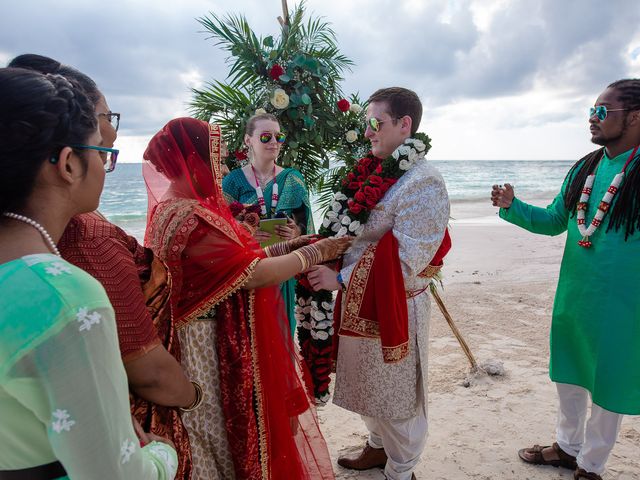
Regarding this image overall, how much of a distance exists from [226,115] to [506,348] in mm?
4015

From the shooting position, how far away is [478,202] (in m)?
23.0

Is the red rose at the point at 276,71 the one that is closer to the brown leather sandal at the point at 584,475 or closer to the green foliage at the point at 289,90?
the green foliage at the point at 289,90

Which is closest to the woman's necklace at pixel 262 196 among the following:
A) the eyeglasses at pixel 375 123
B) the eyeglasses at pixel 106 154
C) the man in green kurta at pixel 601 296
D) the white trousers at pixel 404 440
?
the eyeglasses at pixel 375 123

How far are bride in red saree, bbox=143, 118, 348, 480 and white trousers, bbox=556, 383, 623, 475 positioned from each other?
1.76 meters

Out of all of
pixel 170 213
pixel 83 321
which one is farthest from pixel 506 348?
pixel 83 321

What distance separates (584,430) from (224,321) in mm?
2733

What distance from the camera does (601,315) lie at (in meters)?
2.86

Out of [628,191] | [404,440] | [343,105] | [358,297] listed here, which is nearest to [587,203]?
[628,191]

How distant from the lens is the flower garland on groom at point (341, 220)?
2730 mm

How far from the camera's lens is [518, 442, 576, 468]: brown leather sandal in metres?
3.16

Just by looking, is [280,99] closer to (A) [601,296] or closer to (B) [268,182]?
(B) [268,182]

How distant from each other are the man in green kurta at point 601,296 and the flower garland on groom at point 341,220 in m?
1.19

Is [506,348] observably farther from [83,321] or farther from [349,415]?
[83,321]

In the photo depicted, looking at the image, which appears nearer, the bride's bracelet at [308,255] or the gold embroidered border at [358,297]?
the bride's bracelet at [308,255]
